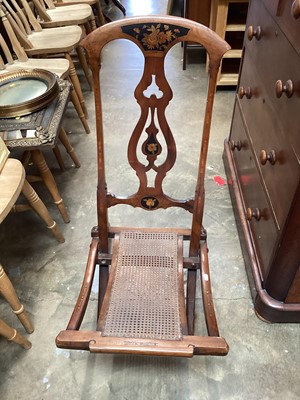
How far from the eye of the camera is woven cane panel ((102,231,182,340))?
993 millimetres

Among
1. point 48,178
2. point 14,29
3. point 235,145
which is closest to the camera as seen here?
→ point 48,178

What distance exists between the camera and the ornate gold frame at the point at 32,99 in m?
1.43

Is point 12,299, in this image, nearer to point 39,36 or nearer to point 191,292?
point 191,292

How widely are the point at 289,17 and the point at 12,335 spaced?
4.53 feet

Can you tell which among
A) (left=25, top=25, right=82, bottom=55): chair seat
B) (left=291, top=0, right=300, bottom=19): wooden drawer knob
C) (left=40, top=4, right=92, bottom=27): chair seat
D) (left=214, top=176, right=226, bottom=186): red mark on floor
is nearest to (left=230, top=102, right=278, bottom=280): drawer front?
(left=214, top=176, right=226, bottom=186): red mark on floor

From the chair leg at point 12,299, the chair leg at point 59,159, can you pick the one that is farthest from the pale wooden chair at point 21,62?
the chair leg at point 12,299

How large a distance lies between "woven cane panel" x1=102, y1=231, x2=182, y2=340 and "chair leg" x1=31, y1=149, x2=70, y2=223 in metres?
0.56

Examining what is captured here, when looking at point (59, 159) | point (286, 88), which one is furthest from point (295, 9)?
point (59, 159)

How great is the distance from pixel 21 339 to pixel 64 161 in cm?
123

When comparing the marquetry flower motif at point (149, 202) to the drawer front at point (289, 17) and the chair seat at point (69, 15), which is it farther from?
the chair seat at point (69, 15)

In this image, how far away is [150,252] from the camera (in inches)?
48.7

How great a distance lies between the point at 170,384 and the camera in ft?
4.03

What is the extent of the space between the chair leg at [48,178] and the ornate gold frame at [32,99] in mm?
184

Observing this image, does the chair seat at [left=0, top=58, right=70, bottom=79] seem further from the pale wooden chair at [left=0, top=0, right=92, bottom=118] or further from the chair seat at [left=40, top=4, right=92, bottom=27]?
the chair seat at [left=40, top=4, right=92, bottom=27]
